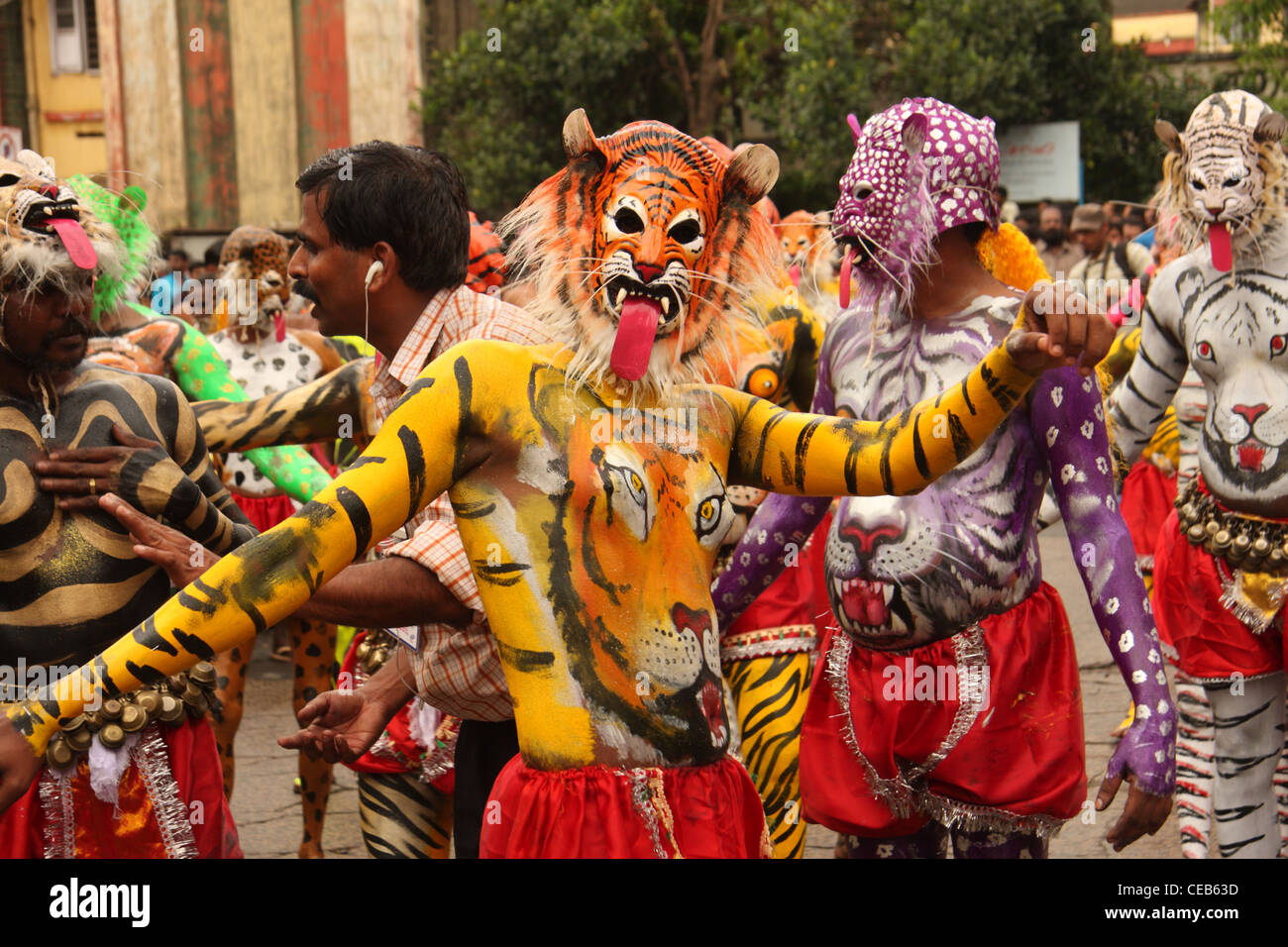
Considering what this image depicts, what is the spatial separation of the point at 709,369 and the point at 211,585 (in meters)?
0.86

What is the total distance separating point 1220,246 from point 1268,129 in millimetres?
396

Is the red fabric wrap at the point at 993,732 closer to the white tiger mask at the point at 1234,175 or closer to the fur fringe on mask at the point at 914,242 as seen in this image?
the fur fringe on mask at the point at 914,242

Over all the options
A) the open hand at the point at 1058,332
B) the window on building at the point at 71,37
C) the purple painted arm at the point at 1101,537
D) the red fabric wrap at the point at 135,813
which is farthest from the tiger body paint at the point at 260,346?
the window on building at the point at 71,37

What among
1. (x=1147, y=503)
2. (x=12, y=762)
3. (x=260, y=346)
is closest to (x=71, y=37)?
(x=260, y=346)

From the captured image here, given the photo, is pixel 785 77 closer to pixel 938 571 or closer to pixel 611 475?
pixel 938 571

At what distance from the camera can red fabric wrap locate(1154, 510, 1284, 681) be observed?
4.14m

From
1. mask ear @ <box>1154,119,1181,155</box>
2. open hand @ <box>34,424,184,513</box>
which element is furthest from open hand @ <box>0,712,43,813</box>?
mask ear @ <box>1154,119,1181,155</box>

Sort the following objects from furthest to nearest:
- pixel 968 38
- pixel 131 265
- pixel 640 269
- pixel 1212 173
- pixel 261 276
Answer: pixel 968 38, pixel 261 276, pixel 1212 173, pixel 131 265, pixel 640 269

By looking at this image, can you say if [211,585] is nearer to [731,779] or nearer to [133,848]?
[731,779]

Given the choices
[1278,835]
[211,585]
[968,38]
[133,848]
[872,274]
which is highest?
[968,38]

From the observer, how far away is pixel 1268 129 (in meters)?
4.19

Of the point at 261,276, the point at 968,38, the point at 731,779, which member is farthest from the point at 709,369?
the point at 968,38

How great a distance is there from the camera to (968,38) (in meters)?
18.4

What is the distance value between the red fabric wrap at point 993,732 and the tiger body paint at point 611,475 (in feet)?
2.64
